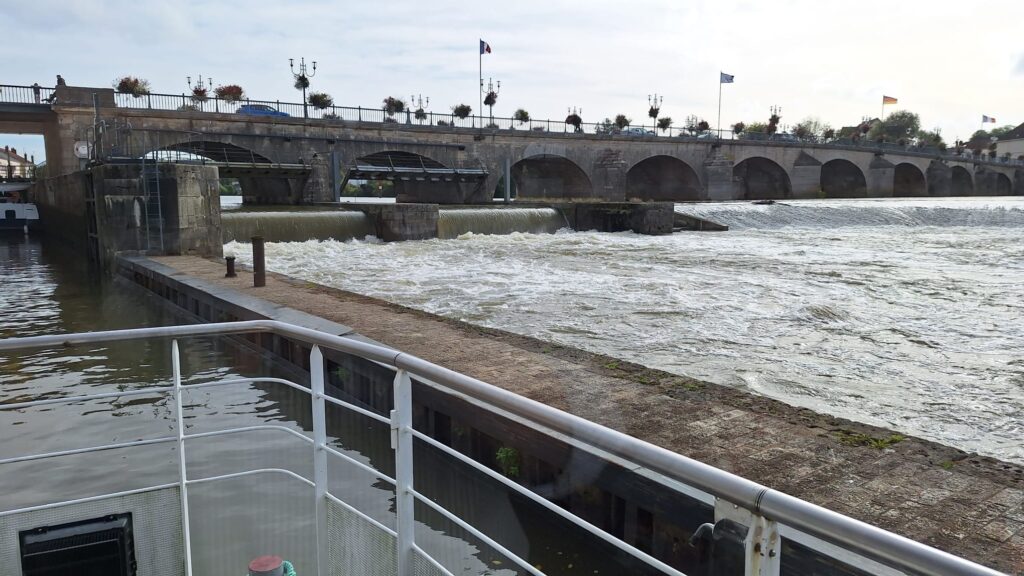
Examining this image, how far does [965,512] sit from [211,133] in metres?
31.1

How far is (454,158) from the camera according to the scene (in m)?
38.3

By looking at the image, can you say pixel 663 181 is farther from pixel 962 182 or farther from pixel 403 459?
pixel 403 459

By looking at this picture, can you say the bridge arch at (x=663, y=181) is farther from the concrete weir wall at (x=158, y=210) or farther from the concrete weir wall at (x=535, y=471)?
the concrete weir wall at (x=535, y=471)

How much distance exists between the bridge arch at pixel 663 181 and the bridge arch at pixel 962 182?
35.7 m

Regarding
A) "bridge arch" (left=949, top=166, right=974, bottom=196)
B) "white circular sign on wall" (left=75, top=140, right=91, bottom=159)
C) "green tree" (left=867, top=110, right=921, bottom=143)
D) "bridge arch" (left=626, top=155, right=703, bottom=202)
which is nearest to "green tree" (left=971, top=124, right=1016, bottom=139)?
"green tree" (left=867, top=110, right=921, bottom=143)

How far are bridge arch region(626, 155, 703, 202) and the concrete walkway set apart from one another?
43.9 metres

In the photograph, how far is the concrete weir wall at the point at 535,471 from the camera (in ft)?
12.7

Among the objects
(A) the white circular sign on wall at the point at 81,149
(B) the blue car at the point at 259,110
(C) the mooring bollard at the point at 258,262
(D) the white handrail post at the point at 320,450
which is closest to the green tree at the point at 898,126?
(B) the blue car at the point at 259,110

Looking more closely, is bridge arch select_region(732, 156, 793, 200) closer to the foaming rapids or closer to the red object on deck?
the foaming rapids

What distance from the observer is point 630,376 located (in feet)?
21.2

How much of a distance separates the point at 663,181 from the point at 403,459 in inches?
2024

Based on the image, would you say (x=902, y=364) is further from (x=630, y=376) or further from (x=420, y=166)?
(x=420, y=166)

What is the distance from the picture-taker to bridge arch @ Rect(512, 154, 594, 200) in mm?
45344

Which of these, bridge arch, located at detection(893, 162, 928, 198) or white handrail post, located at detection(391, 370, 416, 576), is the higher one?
bridge arch, located at detection(893, 162, 928, 198)
